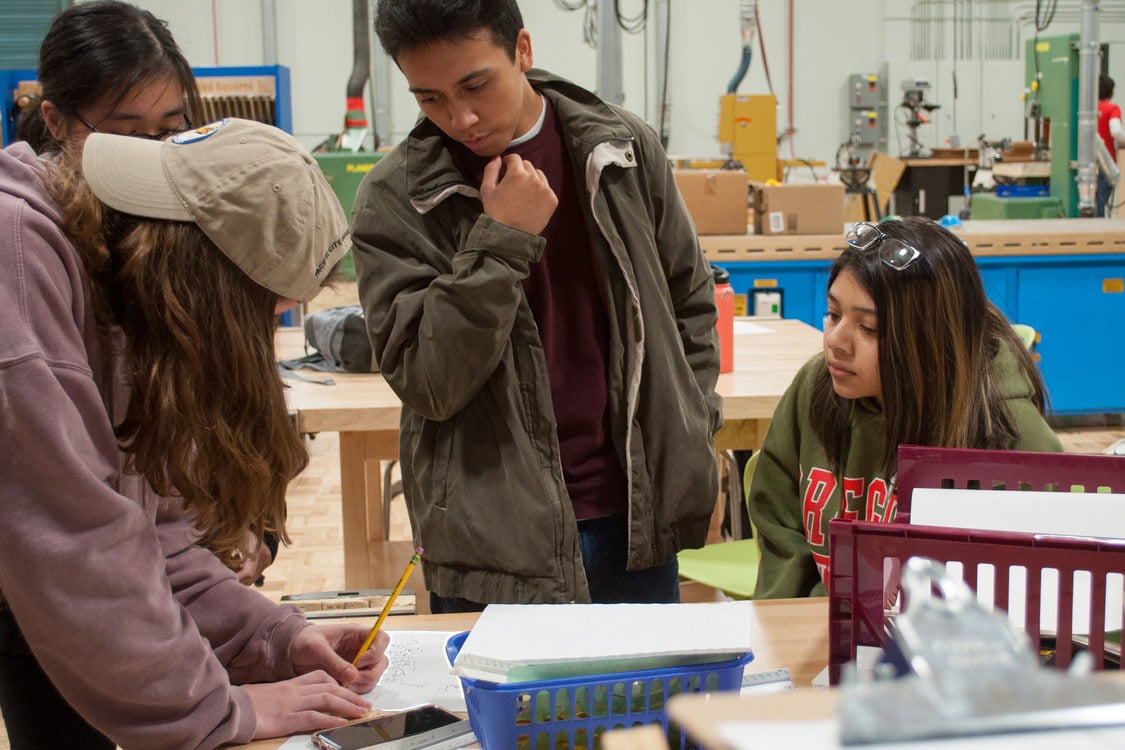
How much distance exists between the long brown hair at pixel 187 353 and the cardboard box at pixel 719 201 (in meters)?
3.66

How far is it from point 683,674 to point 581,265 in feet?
2.41

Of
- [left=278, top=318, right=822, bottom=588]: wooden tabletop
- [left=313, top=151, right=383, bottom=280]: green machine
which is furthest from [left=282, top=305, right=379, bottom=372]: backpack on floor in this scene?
[left=313, top=151, right=383, bottom=280]: green machine

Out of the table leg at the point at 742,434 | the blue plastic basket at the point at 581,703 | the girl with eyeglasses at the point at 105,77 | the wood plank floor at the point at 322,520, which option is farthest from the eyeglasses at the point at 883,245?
the wood plank floor at the point at 322,520

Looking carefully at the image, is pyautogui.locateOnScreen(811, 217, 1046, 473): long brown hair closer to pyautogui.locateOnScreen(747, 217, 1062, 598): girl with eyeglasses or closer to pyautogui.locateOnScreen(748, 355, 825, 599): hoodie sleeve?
pyautogui.locateOnScreen(747, 217, 1062, 598): girl with eyeglasses

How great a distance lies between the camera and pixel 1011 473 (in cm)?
114

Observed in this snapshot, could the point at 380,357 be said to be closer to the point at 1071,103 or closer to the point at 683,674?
the point at 683,674

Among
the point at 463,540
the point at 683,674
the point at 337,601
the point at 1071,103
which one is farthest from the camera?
the point at 1071,103

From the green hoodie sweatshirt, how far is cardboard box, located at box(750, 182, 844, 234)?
2924 mm

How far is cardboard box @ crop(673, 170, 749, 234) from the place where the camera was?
450cm

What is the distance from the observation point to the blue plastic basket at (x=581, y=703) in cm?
94

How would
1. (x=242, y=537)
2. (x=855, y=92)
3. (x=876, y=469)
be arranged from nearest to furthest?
(x=242, y=537) < (x=876, y=469) < (x=855, y=92)

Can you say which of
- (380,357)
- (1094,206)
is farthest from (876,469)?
(1094,206)

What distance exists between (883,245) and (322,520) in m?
3.08

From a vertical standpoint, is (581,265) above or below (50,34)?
below
